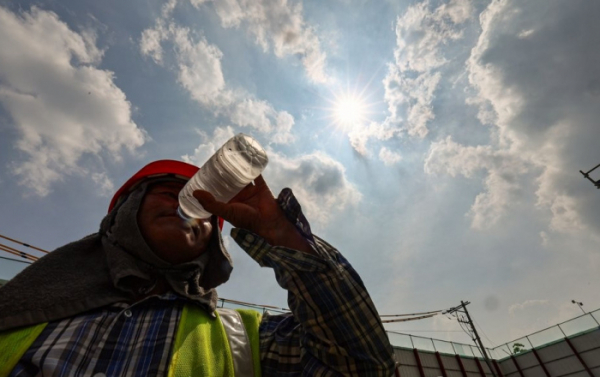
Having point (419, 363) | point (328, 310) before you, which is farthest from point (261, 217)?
point (419, 363)

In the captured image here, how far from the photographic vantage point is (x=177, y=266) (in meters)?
2.37

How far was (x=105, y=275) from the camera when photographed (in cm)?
223

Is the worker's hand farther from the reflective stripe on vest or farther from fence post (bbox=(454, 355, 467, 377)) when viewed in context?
fence post (bbox=(454, 355, 467, 377))

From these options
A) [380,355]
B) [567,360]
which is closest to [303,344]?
[380,355]

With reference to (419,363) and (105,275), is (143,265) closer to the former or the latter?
(105,275)

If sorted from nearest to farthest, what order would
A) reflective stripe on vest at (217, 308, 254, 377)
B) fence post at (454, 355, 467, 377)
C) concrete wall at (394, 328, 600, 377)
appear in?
reflective stripe on vest at (217, 308, 254, 377) → concrete wall at (394, 328, 600, 377) → fence post at (454, 355, 467, 377)

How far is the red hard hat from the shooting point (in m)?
2.91

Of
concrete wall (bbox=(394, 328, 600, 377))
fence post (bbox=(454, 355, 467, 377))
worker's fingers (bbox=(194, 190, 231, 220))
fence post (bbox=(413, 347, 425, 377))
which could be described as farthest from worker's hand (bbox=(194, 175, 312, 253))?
fence post (bbox=(454, 355, 467, 377))

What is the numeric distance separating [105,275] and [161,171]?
1.06 meters

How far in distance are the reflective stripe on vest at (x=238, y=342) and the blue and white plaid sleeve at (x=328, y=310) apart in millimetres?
321

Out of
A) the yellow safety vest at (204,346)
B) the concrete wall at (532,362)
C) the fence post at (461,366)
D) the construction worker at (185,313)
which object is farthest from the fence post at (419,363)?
the yellow safety vest at (204,346)

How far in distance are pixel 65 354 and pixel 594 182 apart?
18302 mm

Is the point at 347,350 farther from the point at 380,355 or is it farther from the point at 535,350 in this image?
the point at 535,350

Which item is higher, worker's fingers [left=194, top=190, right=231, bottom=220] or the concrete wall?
the concrete wall
